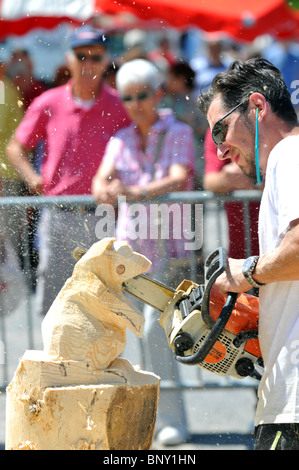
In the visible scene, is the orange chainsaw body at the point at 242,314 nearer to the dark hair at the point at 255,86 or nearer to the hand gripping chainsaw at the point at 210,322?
the hand gripping chainsaw at the point at 210,322

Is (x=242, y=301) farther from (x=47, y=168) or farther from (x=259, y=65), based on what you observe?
(x=47, y=168)

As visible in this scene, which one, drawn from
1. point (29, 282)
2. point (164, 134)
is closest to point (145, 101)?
point (164, 134)

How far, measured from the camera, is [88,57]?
520 centimetres

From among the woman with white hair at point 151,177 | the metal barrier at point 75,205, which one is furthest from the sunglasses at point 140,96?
the metal barrier at point 75,205

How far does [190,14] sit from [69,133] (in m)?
3.25

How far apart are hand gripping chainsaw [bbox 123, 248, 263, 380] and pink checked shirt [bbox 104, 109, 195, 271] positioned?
5.22ft

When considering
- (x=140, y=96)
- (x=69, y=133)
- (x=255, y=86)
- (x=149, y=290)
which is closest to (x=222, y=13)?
(x=140, y=96)

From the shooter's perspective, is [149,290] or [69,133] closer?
[149,290]

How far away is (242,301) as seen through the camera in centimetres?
295

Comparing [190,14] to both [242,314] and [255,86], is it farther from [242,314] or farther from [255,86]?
[242,314]

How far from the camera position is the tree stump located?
276 centimetres

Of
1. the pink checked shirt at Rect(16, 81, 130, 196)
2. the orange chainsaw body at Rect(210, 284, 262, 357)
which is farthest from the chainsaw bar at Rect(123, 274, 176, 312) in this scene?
the pink checked shirt at Rect(16, 81, 130, 196)

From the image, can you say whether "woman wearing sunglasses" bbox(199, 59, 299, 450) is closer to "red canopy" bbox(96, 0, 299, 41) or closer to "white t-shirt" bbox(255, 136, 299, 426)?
"white t-shirt" bbox(255, 136, 299, 426)

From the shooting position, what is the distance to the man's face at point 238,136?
276 centimetres
